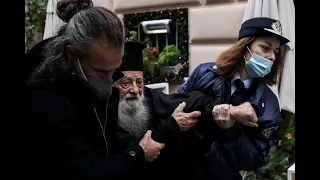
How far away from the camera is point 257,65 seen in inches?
36.6

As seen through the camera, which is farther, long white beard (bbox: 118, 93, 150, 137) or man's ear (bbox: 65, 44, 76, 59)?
long white beard (bbox: 118, 93, 150, 137)

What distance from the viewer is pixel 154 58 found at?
1.08 metres

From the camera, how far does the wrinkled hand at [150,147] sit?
2.80ft

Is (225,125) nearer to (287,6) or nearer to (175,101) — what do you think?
(175,101)

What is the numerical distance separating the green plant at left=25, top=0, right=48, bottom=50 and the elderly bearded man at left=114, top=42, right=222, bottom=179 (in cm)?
25

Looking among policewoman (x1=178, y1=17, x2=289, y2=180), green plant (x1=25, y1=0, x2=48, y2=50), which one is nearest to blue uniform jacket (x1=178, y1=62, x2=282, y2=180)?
policewoman (x1=178, y1=17, x2=289, y2=180)

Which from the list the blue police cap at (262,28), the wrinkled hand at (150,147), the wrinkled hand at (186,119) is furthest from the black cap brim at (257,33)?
the wrinkled hand at (150,147)

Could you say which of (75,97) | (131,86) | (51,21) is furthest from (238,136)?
(51,21)

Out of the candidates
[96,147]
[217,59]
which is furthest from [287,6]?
[96,147]

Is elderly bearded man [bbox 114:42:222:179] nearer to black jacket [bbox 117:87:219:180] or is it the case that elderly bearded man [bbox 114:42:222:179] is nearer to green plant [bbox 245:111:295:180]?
black jacket [bbox 117:87:219:180]

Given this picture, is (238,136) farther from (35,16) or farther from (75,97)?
(35,16)

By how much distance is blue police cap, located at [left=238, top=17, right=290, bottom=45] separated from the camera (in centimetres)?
94

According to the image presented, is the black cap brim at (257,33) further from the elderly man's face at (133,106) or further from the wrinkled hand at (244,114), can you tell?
the elderly man's face at (133,106)

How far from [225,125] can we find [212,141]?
6cm
